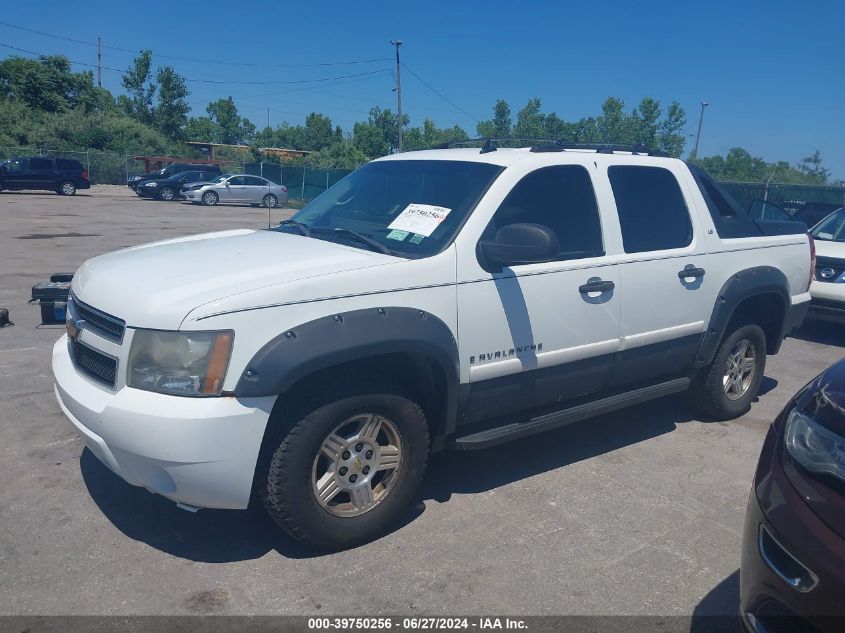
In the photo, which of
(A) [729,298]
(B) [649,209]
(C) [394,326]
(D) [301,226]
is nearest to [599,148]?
(B) [649,209]

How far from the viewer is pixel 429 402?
12.7ft

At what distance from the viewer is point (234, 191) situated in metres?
32.6

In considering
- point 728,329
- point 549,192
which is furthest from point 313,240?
point 728,329

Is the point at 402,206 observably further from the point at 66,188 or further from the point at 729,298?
the point at 66,188

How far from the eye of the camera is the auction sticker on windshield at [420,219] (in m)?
3.99

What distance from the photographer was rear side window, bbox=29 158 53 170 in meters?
32.1

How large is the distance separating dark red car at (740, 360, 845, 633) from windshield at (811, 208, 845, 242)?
7960 millimetres

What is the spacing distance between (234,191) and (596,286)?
99.4 feet

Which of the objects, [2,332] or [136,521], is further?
[2,332]

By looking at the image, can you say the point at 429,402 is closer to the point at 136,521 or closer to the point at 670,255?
the point at 136,521

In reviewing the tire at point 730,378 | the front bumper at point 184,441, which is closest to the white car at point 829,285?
the tire at point 730,378

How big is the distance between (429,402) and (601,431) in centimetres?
204

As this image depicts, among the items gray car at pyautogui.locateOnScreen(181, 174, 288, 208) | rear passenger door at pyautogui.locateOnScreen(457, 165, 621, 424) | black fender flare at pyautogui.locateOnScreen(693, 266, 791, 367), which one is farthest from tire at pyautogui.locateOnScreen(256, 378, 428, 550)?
gray car at pyautogui.locateOnScreen(181, 174, 288, 208)

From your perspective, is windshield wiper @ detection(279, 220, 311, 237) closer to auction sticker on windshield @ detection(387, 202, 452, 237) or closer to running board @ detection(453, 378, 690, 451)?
auction sticker on windshield @ detection(387, 202, 452, 237)
